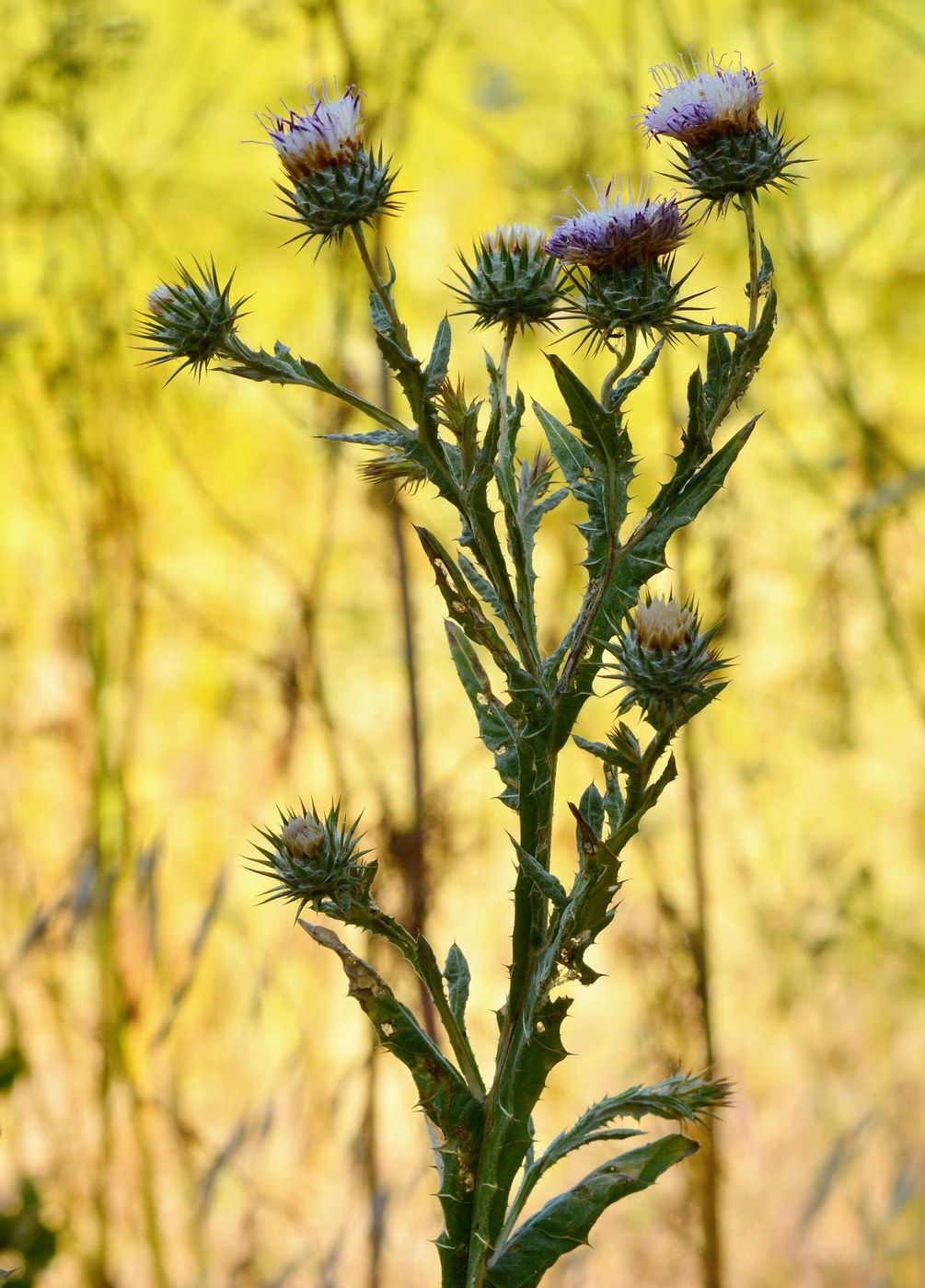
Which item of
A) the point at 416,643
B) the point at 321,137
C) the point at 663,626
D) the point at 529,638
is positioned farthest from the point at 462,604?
the point at 416,643

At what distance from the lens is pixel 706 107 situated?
3.44 ft

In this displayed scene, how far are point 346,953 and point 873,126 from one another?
3342mm

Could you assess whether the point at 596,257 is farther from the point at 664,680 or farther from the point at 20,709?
the point at 20,709

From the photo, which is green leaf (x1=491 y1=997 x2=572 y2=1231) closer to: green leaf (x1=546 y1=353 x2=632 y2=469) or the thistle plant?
the thistle plant

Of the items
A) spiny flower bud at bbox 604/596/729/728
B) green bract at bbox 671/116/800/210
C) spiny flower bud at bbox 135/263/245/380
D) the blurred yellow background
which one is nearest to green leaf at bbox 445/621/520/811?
spiny flower bud at bbox 604/596/729/728

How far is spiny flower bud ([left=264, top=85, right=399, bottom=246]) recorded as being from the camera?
99cm

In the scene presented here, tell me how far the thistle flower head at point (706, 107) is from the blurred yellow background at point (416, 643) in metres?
1.53

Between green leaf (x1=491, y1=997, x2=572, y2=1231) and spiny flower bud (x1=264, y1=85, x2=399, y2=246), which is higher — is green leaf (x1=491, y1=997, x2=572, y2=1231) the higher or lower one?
the lower one

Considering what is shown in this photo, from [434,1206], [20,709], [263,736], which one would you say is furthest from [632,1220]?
[20,709]

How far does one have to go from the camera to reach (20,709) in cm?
325

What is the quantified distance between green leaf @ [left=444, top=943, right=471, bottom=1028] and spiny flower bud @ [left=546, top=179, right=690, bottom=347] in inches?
22.1

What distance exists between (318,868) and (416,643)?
172 centimetres

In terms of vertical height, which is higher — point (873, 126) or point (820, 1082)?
point (873, 126)

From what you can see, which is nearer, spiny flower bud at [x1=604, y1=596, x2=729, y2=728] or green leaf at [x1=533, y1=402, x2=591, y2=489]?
spiny flower bud at [x1=604, y1=596, x2=729, y2=728]
